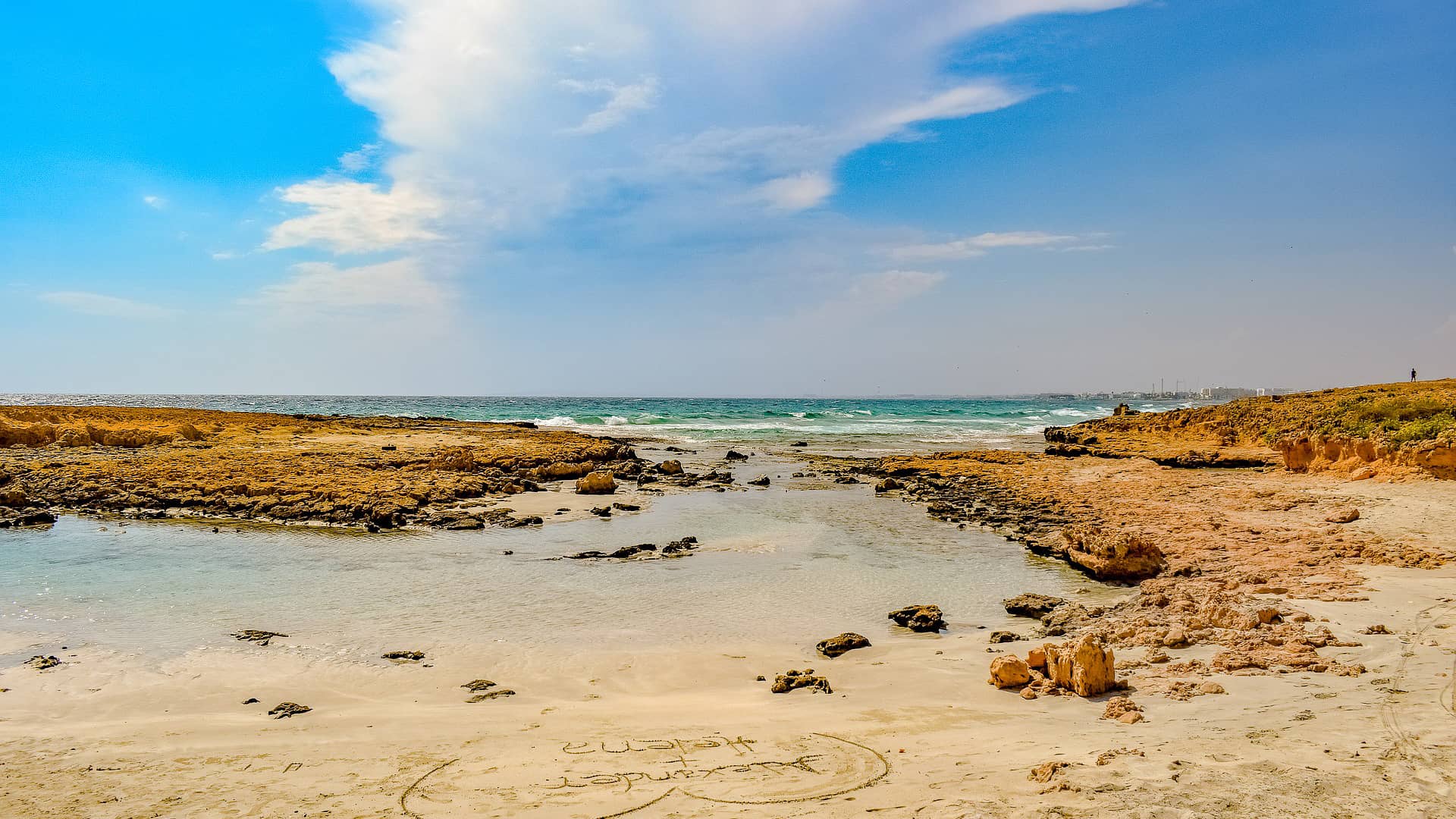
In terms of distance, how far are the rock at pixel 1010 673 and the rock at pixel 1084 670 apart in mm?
202

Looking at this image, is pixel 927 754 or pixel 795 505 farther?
pixel 795 505

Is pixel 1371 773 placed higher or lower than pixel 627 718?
higher

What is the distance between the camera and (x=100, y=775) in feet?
15.8

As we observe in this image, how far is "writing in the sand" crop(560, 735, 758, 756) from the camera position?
16.6 feet

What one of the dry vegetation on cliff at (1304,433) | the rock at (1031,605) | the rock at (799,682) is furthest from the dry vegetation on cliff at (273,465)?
the dry vegetation on cliff at (1304,433)

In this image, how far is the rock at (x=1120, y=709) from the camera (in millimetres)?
5188

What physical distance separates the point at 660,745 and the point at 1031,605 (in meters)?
5.53

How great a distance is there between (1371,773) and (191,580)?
12.9 m

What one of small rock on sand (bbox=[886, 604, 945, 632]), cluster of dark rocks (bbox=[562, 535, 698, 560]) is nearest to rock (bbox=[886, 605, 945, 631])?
small rock on sand (bbox=[886, 604, 945, 632])

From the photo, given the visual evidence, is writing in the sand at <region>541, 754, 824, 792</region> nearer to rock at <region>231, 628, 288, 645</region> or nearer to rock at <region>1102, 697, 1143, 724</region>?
rock at <region>1102, 697, 1143, 724</region>

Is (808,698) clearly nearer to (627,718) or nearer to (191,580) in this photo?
(627,718)

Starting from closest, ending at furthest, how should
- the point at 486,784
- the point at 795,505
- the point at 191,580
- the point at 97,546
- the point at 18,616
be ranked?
the point at 486,784 → the point at 18,616 → the point at 191,580 → the point at 97,546 → the point at 795,505

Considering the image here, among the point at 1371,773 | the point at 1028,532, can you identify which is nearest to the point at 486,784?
the point at 1371,773

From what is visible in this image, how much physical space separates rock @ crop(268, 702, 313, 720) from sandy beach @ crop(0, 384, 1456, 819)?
2.8 inches
